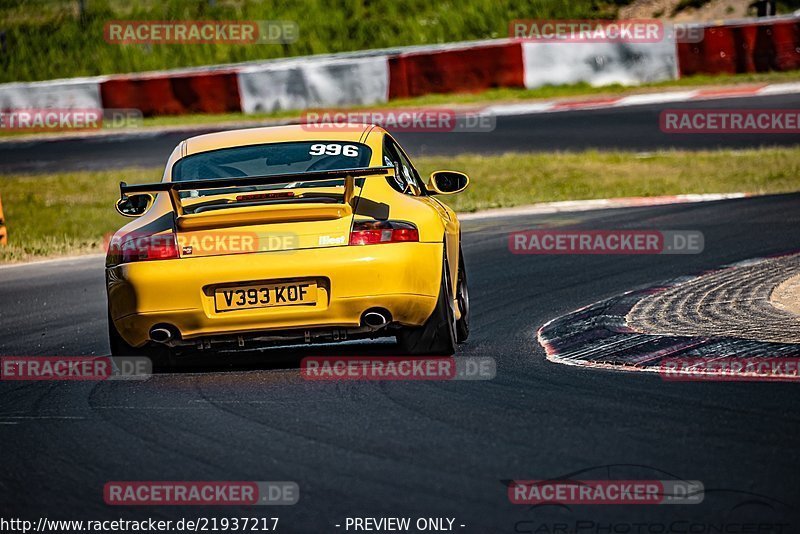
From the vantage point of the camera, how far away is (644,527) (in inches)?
161

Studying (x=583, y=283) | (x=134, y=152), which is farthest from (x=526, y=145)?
(x=583, y=283)

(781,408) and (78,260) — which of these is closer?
(781,408)

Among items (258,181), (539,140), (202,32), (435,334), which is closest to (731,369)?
(435,334)

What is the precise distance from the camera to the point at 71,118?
29.0 meters

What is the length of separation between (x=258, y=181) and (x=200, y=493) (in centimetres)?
218

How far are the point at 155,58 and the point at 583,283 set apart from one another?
88.7ft

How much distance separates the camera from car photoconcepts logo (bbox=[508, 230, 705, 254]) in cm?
1144

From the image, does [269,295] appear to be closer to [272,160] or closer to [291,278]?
[291,278]

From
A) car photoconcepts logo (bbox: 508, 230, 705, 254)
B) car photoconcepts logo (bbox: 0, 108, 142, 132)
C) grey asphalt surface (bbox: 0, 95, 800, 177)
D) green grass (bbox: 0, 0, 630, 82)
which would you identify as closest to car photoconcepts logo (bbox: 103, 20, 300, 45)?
green grass (bbox: 0, 0, 630, 82)

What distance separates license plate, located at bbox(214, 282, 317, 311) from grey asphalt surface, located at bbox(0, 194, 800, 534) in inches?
14.8

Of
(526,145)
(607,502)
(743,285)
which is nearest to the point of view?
(607,502)

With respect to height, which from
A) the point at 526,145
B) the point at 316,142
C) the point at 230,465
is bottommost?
the point at 526,145

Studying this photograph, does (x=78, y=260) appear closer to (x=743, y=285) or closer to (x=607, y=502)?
(x=743, y=285)

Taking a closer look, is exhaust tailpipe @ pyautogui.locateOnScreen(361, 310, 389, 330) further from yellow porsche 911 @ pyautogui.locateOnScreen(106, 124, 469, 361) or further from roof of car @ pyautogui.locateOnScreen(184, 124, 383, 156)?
roof of car @ pyautogui.locateOnScreen(184, 124, 383, 156)
